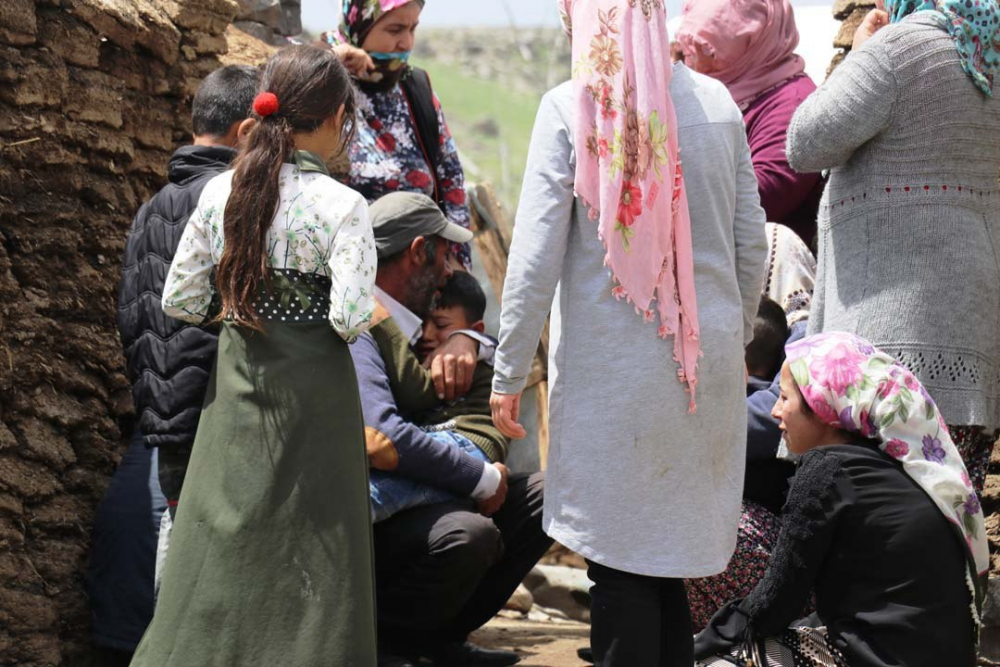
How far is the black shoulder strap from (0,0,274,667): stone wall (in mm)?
1003

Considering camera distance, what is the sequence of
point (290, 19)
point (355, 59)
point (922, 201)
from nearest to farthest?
point (922, 201) < point (355, 59) < point (290, 19)

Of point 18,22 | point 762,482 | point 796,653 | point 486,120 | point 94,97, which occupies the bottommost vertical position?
point 486,120

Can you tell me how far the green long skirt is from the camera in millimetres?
3178

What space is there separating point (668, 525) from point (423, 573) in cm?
107

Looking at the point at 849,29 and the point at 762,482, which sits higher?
the point at 849,29

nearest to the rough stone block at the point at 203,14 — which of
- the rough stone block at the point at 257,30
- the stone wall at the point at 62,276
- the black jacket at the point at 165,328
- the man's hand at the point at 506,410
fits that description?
the stone wall at the point at 62,276

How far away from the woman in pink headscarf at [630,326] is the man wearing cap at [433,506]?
2.45 feet

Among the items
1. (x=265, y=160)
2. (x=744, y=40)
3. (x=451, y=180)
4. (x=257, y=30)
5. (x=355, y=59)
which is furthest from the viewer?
(x=257, y=30)

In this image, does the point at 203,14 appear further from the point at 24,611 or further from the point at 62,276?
the point at 24,611

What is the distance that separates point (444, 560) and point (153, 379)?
3.46ft

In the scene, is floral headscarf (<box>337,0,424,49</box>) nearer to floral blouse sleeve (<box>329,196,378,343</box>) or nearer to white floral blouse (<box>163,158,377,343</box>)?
white floral blouse (<box>163,158,377,343</box>)

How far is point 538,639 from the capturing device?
4.80 meters

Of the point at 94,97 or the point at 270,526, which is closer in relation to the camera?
the point at 270,526

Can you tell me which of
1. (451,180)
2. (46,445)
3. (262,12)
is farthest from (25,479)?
(262,12)
